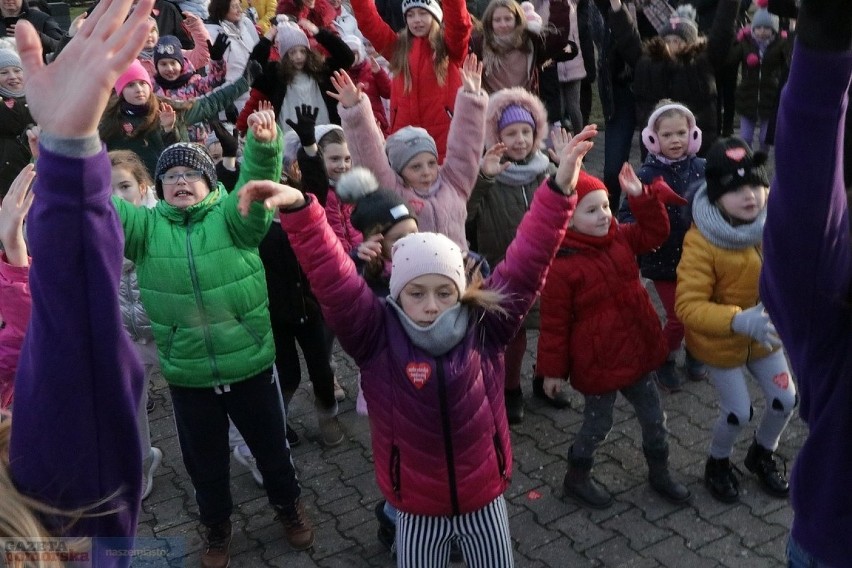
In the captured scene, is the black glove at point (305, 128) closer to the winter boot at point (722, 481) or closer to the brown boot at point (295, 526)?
the brown boot at point (295, 526)

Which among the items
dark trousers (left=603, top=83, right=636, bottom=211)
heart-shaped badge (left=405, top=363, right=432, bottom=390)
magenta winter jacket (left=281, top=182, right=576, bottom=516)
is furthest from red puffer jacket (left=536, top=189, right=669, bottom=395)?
dark trousers (left=603, top=83, right=636, bottom=211)

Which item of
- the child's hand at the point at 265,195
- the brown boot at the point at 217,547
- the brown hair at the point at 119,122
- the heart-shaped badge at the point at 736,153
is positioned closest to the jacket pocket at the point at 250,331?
the brown boot at the point at 217,547

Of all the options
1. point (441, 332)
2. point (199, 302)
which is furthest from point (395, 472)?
point (199, 302)

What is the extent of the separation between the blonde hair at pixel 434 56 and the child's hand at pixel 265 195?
11.5 feet

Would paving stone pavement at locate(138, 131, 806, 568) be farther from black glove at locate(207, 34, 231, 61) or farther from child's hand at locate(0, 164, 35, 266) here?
black glove at locate(207, 34, 231, 61)

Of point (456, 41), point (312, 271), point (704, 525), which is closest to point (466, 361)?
point (312, 271)

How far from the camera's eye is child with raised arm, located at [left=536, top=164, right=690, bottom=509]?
3990 millimetres

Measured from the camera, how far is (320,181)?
466 centimetres

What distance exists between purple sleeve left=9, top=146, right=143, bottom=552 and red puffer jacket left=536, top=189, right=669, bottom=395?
2.73m

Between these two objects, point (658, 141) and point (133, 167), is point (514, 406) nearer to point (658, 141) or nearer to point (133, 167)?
point (658, 141)

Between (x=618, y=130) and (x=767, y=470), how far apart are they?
4278 mm

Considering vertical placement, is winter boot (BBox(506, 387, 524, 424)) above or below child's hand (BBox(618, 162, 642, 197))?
below

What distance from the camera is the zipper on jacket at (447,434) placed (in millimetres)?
3051

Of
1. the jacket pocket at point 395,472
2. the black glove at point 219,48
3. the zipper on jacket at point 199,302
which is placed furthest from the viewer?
the black glove at point 219,48
